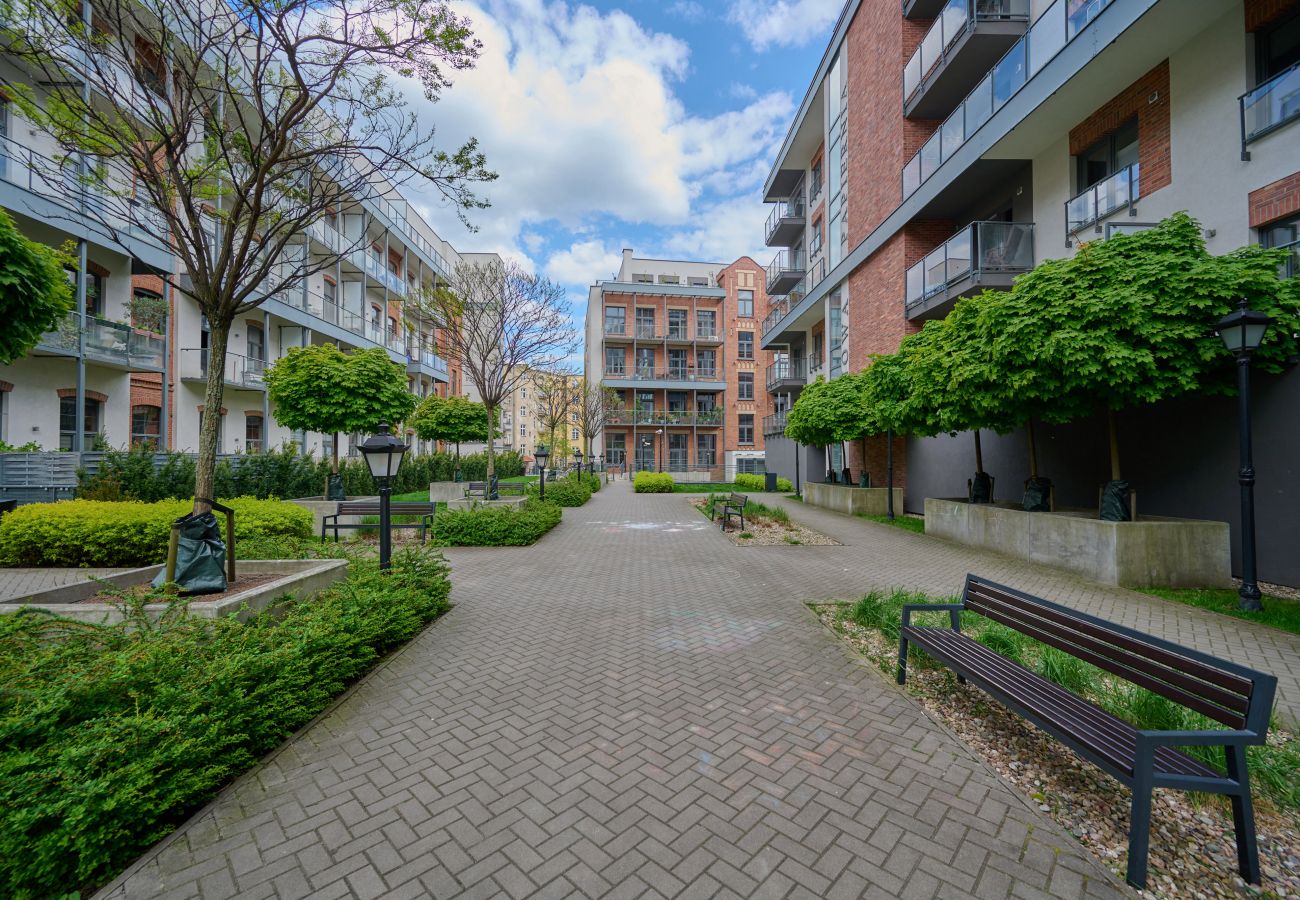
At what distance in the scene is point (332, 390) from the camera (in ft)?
46.1

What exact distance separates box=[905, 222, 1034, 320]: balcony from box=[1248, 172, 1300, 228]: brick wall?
4.33 meters

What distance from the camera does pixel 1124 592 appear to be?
6.98 meters

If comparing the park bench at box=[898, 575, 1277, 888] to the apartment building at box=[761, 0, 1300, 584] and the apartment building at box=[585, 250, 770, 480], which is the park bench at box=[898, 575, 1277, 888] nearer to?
the apartment building at box=[761, 0, 1300, 584]

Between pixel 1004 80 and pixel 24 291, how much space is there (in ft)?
55.5

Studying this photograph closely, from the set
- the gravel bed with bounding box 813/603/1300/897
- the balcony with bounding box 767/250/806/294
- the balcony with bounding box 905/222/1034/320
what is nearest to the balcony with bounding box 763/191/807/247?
the balcony with bounding box 767/250/806/294

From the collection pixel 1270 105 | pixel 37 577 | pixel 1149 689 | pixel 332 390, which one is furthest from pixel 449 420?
pixel 1270 105

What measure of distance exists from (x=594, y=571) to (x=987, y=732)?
5992mm

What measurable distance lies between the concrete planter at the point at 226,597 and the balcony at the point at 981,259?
12910 mm

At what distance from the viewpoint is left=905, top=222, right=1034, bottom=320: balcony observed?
12375 mm

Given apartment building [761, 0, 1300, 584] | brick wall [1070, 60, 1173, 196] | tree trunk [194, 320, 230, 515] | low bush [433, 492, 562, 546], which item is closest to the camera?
tree trunk [194, 320, 230, 515]

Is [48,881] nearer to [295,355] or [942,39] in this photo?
[295,355]

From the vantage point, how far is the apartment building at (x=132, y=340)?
13.0 metres

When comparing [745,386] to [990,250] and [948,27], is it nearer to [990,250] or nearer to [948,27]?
[948,27]

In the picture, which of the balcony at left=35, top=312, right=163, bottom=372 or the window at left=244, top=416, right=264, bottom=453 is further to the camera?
the window at left=244, top=416, right=264, bottom=453
